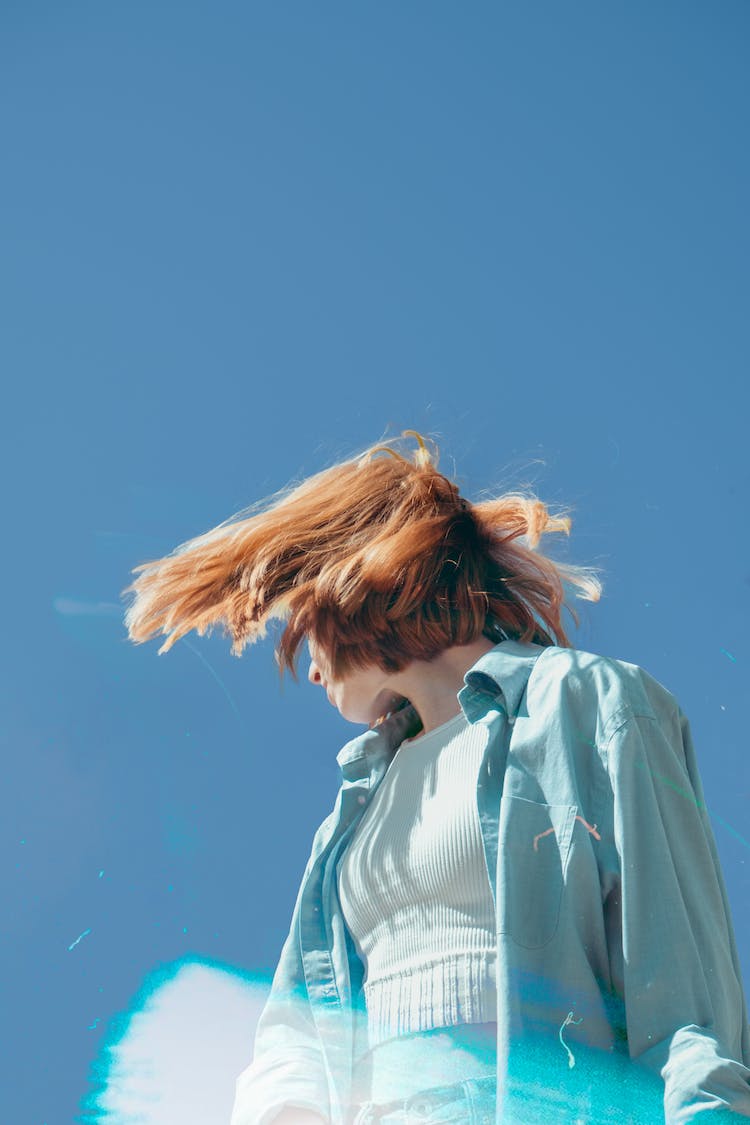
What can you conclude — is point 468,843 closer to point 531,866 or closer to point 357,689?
point 531,866

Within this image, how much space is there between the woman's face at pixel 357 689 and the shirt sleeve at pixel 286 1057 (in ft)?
0.61

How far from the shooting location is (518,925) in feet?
2.75

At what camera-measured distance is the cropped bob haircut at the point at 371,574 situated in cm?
117

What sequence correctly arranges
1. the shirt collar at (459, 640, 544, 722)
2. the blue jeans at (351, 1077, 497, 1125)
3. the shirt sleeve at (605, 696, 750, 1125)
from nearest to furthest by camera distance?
the shirt sleeve at (605, 696, 750, 1125) → the blue jeans at (351, 1077, 497, 1125) → the shirt collar at (459, 640, 544, 722)

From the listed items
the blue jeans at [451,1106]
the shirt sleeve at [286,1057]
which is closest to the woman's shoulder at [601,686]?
the blue jeans at [451,1106]

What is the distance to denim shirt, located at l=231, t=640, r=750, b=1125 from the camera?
764 millimetres

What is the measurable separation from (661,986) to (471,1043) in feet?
0.64

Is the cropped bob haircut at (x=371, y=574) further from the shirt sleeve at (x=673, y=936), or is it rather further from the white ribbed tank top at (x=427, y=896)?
the shirt sleeve at (x=673, y=936)

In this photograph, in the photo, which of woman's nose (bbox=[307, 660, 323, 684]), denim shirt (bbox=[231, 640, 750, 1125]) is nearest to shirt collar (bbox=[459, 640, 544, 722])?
denim shirt (bbox=[231, 640, 750, 1125])

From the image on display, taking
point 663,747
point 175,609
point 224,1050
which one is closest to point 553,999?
point 663,747

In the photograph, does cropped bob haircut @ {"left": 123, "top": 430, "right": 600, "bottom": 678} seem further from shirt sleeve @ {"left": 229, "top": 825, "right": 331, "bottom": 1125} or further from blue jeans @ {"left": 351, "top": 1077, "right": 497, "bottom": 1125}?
blue jeans @ {"left": 351, "top": 1077, "right": 497, "bottom": 1125}

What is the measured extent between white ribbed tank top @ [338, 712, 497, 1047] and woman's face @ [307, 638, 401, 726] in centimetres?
10

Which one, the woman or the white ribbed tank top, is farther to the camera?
the white ribbed tank top

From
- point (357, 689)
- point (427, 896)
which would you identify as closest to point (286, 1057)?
point (427, 896)
